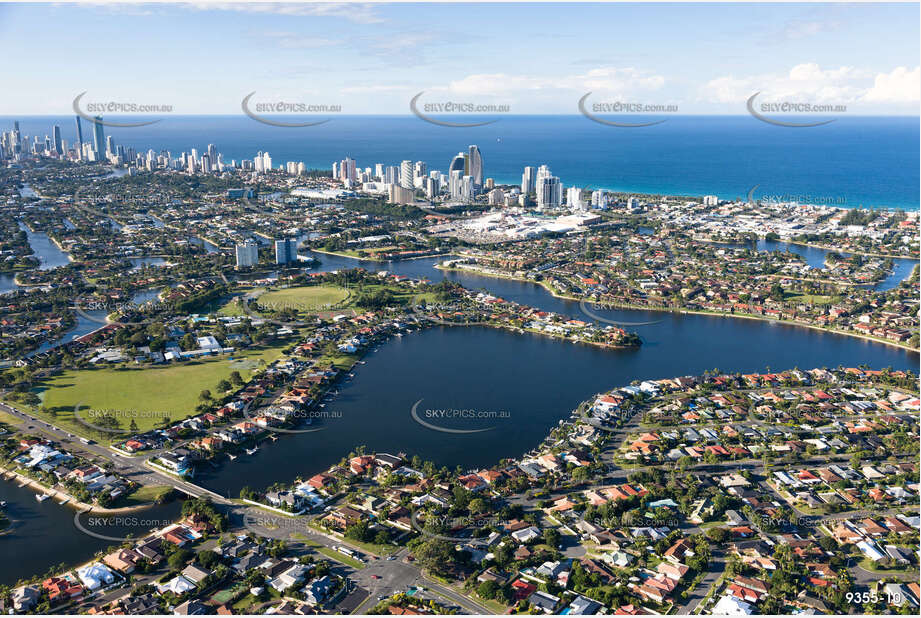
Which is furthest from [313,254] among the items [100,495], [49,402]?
[100,495]

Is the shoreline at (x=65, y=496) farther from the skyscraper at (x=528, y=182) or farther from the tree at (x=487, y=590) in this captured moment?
the skyscraper at (x=528, y=182)

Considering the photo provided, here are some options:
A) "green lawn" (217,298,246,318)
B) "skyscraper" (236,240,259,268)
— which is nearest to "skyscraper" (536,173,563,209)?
"skyscraper" (236,240,259,268)

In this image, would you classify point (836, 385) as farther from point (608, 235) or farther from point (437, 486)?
point (608, 235)

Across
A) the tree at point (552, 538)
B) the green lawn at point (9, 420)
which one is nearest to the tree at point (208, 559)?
the tree at point (552, 538)

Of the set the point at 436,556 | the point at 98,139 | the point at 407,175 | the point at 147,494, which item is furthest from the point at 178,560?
the point at 98,139

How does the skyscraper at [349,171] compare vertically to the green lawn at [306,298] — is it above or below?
above

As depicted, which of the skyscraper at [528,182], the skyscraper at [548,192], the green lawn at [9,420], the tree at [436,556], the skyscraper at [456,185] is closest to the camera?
the tree at [436,556]

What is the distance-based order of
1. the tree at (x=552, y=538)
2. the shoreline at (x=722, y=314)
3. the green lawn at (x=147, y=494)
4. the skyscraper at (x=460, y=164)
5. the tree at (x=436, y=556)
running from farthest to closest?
the skyscraper at (x=460, y=164), the shoreline at (x=722, y=314), the green lawn at (x=147, y=494), the tree at (x=552, y=538), the tree at (x=436, y=556)
